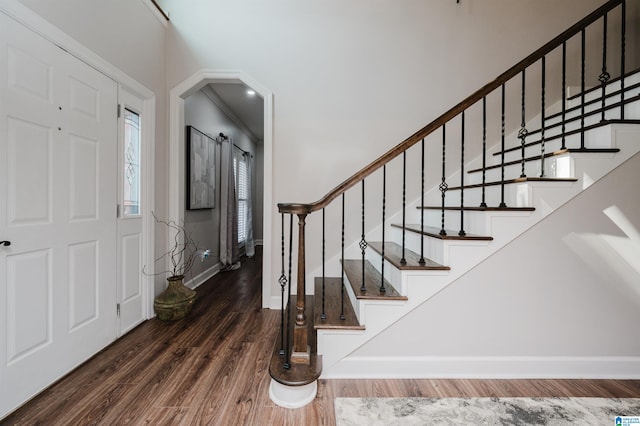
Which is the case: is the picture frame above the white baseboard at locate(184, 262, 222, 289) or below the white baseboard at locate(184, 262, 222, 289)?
above

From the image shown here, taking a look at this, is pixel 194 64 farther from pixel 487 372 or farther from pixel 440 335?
pixel 487 372

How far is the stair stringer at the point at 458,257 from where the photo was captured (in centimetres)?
177

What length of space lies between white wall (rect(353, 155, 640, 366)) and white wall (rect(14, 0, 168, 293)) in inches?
102

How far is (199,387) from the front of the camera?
171 cm

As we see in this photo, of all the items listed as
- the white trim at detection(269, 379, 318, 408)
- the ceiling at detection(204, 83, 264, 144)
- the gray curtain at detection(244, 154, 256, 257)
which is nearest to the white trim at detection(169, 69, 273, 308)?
the ceiling at detection(204, 83, 264, 144)

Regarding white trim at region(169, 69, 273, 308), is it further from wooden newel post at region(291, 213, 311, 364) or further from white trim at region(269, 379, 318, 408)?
white trim at region(269, 379, 318, 408)

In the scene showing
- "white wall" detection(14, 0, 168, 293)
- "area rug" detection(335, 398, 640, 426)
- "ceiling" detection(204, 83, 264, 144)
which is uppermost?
"ceiling" detection(204, 83, 264, 144)

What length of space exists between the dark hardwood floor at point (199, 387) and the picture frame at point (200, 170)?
65.6 inches

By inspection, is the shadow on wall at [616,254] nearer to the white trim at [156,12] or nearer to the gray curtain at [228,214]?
the white trim at [156,12]

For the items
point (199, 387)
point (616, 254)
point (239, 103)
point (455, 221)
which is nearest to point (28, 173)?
point (199, 387)

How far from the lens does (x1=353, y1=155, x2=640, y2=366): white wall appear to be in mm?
1842

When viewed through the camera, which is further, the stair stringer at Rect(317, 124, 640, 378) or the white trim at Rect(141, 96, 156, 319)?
the white trim at Rect(141, 96, 156, 319)

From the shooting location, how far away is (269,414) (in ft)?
5.00

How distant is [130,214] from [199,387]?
162cm
